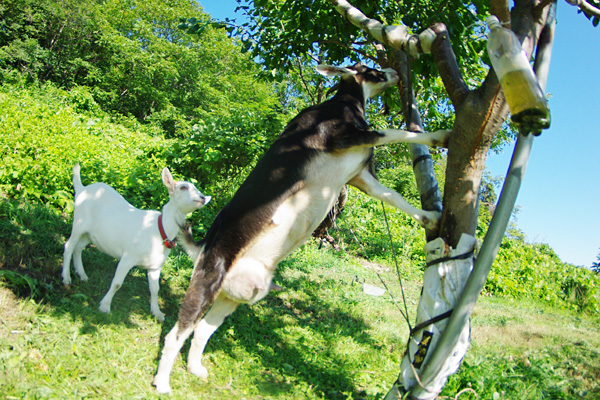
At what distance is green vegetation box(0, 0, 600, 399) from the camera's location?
11.0 feet

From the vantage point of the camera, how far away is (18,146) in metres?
7.30

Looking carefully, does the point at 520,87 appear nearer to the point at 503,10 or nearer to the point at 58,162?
the point at 503,10

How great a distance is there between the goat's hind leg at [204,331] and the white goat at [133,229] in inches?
35.5

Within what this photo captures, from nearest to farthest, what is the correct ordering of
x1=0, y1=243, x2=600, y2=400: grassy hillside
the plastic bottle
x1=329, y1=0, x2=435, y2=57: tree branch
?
the plastic bottle → x1=329, y1=0, x2=435, y2=57: tree branch → x1=0, y1=243, x2=600, y2=400: grassy hillside

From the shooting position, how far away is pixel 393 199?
333 centimetres

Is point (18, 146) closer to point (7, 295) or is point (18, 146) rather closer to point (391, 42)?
point (7, 295)

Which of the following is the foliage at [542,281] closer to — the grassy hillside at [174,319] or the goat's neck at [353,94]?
the grassy hillside at [174,319]

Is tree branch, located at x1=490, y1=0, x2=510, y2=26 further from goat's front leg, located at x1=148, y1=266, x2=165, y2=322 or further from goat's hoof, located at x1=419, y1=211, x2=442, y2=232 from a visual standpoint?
goat's front leg, located at x1=148, y1=266, x2=165, y2=322

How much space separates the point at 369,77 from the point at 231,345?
3.07 m

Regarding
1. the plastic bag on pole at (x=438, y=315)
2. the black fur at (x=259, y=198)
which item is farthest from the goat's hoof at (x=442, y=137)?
the plastic bag on pole at (x=438, y=315)

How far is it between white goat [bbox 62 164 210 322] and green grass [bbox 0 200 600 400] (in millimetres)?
381

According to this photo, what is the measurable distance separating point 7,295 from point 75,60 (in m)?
21.1

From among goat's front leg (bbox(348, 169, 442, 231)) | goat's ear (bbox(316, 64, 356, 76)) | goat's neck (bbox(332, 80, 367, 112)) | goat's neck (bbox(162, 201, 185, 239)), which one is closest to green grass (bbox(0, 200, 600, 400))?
goat's neck (bbox(162, 201, 185, 239))

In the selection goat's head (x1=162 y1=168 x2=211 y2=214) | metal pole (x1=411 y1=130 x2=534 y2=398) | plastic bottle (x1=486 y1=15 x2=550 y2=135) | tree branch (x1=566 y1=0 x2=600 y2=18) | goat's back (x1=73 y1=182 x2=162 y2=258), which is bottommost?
goat's back (x1=73 y1=182 x2=162 y2=258)
